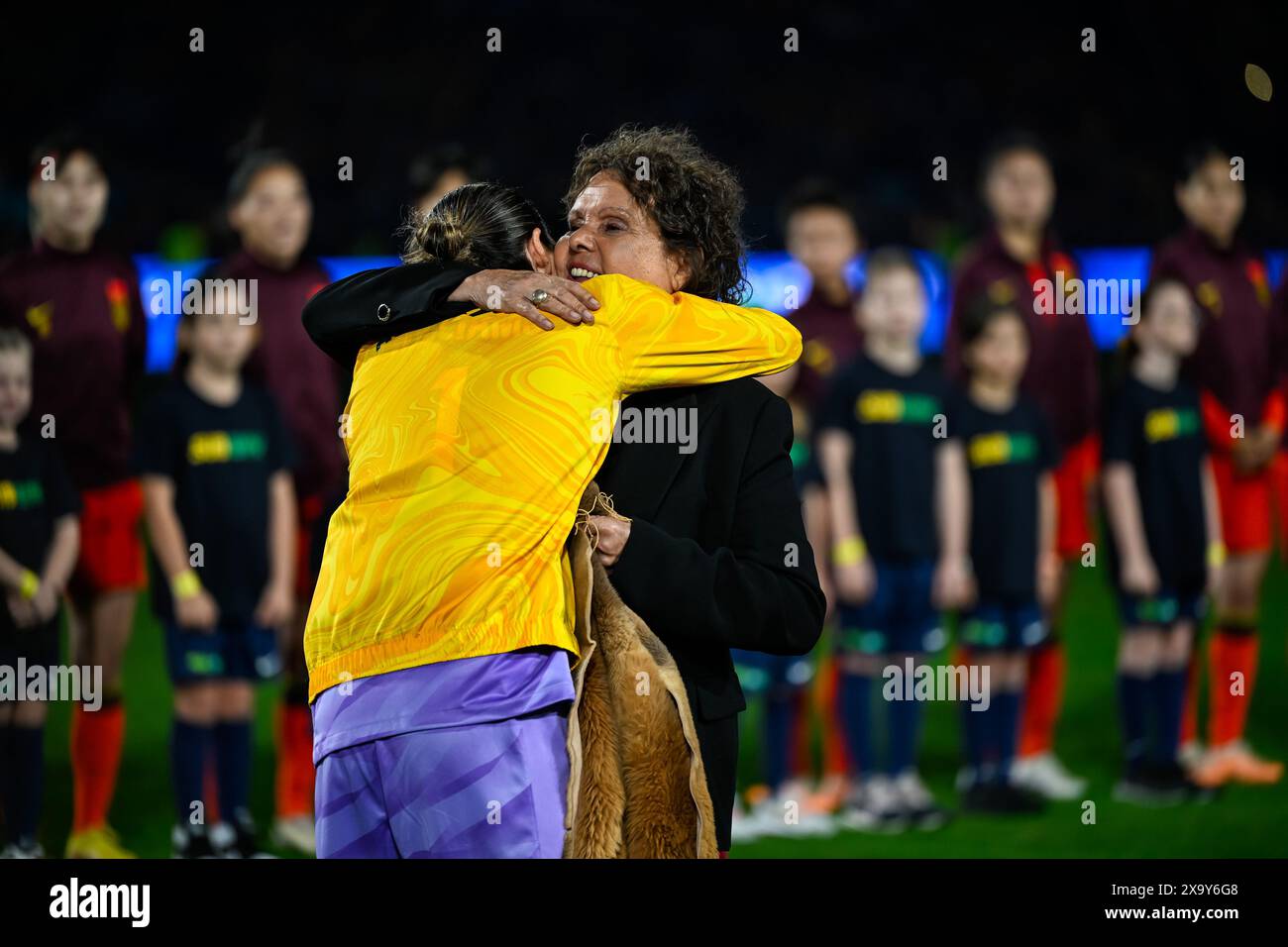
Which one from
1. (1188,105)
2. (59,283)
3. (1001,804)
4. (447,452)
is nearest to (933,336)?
(1188,105)

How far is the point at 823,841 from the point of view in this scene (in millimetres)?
4586

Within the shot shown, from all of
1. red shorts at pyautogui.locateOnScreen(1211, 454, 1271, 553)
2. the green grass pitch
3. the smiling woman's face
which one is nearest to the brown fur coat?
the smiling woman's face

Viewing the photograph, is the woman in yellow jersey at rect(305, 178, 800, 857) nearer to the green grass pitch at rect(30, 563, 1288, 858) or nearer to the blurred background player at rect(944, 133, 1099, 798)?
the green grass pitch at rect(30, 563, 1288, 858)

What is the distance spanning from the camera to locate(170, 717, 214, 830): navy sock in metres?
4.47

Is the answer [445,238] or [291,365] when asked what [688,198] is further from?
[291,365]

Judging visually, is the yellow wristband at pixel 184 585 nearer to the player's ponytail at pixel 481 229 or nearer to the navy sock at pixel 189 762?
the navy sock at pixel 189 762

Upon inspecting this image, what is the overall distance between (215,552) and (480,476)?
3087 millimetres

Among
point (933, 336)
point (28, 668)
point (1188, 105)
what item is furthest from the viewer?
point (1188, 105)

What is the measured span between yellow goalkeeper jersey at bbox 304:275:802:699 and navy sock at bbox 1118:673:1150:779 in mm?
3745

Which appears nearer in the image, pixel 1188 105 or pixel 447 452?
pixel 447 452

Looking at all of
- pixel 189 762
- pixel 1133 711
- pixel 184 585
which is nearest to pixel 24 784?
pixel 189 762

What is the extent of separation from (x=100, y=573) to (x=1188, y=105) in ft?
18.2

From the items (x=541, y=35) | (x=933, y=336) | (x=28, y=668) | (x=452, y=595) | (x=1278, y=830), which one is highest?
(x=541, y=35)

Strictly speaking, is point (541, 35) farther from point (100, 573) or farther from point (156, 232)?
point (100, 573)
